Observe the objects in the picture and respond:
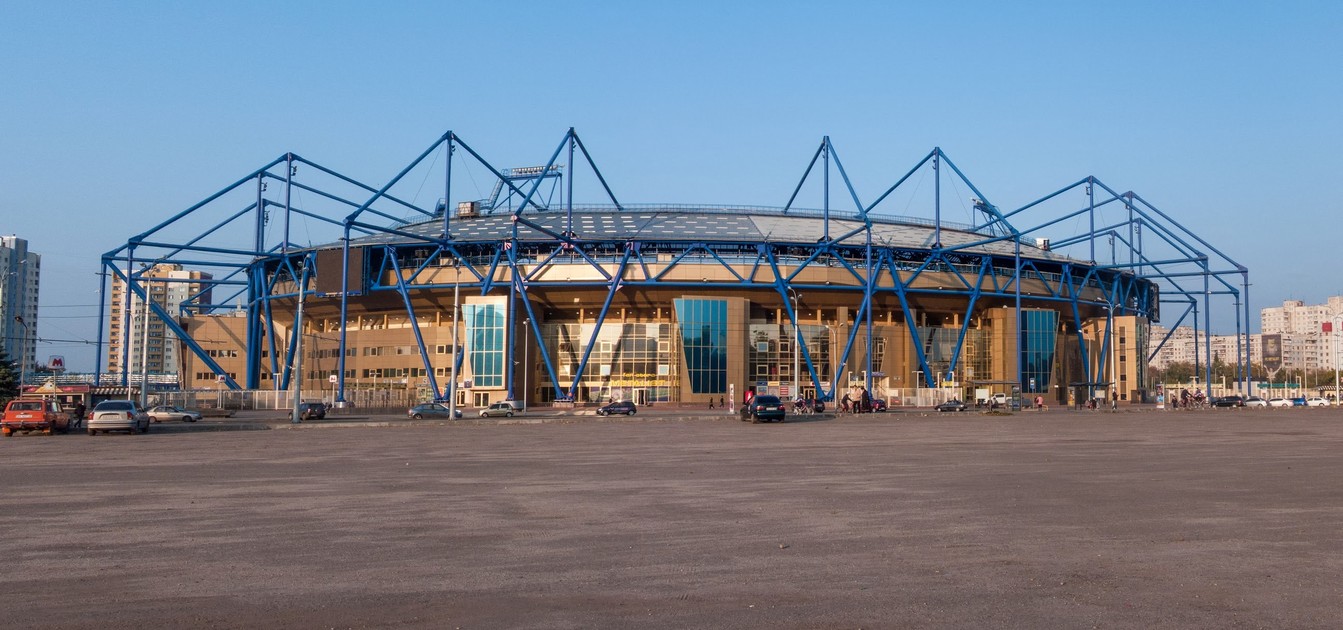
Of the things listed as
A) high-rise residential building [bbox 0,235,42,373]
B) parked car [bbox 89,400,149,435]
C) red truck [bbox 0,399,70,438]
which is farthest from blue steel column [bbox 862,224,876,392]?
high-rise residential building [bbox 0,235,42,373]

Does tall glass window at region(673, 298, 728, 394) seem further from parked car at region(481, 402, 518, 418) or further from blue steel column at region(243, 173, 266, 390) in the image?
blue steel column at region(243, 173, 266, 390)

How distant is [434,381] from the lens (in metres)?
92.3

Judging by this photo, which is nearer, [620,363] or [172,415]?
[172,415]

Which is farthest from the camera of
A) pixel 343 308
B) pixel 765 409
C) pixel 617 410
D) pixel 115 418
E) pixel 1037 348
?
pixel 1037 348

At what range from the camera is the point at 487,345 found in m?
93.6

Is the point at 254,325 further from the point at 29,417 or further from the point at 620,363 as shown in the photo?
the point at 29,417

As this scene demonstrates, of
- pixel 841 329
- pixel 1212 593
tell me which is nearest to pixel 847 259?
pixel 841 329

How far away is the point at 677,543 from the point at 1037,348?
98.3m

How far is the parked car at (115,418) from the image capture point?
4288 cm

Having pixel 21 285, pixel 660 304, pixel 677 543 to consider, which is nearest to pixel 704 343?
pixel 660 304

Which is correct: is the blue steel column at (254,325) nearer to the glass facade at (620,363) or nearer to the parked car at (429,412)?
the glass facade at (620,363)

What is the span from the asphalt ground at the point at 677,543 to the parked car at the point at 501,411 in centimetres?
4371

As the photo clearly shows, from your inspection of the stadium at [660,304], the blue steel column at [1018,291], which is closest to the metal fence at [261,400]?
the stadium at [660,304]

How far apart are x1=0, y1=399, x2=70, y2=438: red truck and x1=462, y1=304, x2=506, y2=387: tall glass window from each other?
163 feet
